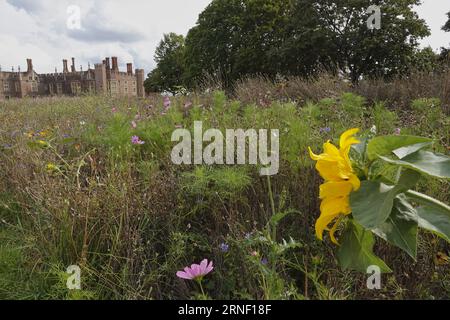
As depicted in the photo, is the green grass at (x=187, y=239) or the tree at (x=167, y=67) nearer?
the green grass at (x=187, y=239)

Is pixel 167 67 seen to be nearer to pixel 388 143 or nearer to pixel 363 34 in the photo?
pixel 363 34

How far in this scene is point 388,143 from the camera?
64cm

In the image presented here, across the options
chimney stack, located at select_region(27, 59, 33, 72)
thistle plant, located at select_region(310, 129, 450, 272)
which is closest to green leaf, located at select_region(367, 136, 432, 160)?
thistle plant, located at select_region(310, 129, 450, 272)

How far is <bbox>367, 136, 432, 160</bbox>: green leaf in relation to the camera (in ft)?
2.03

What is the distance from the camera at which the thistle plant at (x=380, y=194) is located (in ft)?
1.96

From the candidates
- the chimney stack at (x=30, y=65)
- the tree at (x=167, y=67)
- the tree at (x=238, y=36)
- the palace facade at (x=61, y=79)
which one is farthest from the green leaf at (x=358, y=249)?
the chimney stack at (x=30, y=65)

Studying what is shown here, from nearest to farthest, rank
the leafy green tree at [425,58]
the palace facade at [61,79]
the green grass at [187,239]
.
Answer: the green grass at [187,239] → the leafy green tree at [425,58] → the palace facade at [61,79]

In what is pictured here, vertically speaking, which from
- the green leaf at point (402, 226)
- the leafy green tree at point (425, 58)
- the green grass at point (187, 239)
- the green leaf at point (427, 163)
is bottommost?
the green grass at point (187, 239)

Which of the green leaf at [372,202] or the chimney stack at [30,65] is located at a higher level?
the chimney stack at [30,65]

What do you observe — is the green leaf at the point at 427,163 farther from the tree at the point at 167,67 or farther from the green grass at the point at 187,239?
the tree at the point at 167,67

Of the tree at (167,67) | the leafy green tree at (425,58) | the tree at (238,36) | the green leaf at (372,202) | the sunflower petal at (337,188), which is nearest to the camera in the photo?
the green leaf at (372,202)

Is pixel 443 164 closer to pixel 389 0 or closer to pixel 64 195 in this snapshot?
pixel 64 195

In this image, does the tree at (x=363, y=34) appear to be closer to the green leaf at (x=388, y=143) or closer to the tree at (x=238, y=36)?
the tree at (x=238, y=36)

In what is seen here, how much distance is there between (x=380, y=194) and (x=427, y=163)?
0.09 meters
